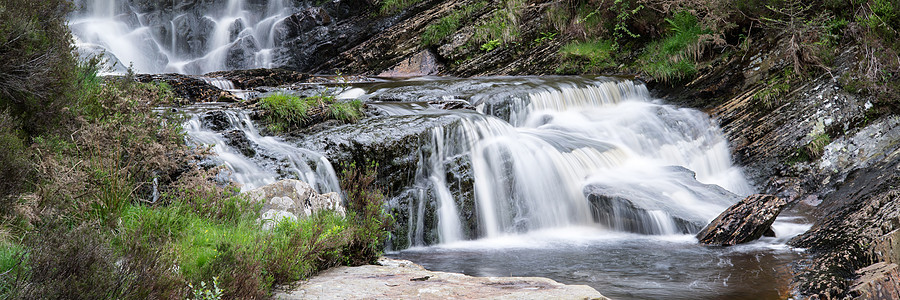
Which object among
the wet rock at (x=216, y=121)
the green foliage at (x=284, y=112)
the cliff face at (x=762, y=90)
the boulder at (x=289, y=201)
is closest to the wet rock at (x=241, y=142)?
the wet rock at (x=216, y=121)

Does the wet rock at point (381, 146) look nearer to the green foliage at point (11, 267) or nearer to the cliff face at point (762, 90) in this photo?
the green foliage at point (11, 267)

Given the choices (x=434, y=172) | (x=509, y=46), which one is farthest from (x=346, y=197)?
(x=509, y=46)

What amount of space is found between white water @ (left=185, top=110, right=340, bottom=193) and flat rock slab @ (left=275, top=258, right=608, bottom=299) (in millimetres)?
2766

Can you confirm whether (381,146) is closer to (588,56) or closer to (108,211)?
(108,211)

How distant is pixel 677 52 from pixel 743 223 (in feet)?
23.7

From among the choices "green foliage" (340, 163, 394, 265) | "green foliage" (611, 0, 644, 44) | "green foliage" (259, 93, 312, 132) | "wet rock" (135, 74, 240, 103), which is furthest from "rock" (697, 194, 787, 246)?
"green foliage" (611, 0, 644, 44)

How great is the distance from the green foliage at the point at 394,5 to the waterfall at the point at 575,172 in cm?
980

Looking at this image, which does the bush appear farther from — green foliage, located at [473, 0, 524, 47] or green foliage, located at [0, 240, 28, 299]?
green foliage, located at [473, 0, 524, 47]

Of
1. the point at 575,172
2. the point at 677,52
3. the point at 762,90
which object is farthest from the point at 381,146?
the point at 677,52

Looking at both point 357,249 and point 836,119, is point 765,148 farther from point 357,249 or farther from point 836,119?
point 357,249

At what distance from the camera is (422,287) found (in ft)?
13.1

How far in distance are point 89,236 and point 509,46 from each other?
1500 centimetres

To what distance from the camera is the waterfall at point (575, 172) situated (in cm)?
799

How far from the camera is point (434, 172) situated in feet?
27.0
